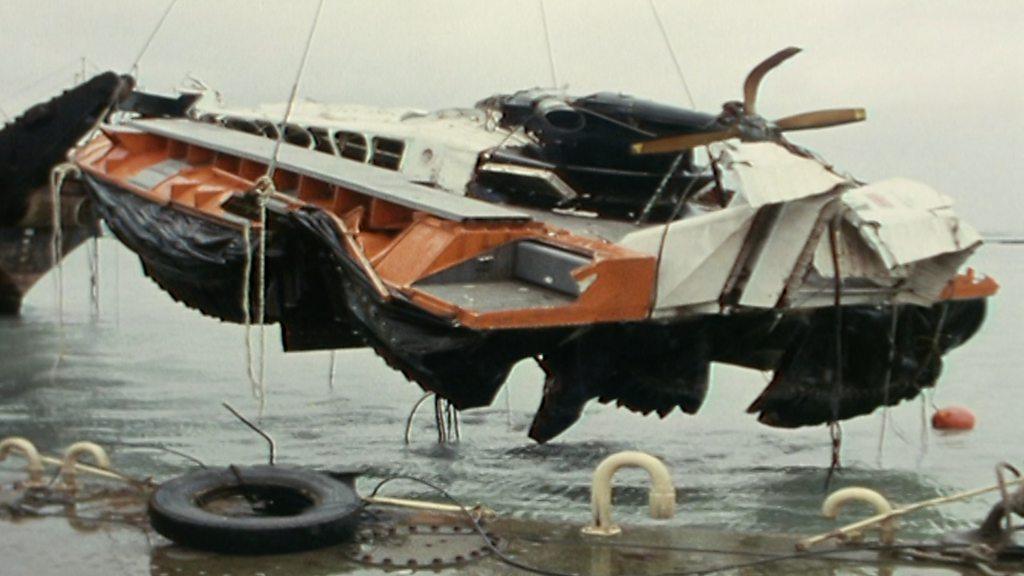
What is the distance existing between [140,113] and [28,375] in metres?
5.41

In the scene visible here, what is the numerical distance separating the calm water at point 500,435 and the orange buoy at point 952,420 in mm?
256

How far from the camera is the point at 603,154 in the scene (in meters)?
13.2

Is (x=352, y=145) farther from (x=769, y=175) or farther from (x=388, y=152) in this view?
(x=769, y=175)

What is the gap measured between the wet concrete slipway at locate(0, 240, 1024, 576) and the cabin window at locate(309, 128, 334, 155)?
3.02 meters

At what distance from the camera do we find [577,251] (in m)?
10.8

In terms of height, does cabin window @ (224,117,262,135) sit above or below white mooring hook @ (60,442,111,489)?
above

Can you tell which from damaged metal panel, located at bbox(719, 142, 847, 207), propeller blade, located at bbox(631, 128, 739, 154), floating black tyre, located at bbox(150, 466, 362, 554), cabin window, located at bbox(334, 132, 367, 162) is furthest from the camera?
cabin window, located at bbox(334, 132, 367, 162)

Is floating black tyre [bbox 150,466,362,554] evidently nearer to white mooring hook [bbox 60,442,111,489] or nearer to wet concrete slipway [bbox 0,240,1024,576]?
wet concrete slipway [bbox 0,240,1024,576]

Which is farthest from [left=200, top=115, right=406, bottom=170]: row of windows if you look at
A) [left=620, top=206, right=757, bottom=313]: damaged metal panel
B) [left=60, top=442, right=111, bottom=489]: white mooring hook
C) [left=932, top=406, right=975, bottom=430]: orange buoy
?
[left=932, top=406, right=975, bottom=430]: orange buoy

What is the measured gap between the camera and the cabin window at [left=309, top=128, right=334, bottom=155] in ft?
49.8

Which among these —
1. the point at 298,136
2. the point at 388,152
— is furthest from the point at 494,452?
the point at 298,136

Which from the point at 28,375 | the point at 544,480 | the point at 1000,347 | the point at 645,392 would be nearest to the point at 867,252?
the point at 645,392

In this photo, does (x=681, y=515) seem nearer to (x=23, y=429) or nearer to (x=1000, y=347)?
(x=23, y=429)

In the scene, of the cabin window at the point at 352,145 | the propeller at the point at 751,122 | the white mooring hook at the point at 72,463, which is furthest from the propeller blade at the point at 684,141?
the white mooring hook at the point at 72,463
